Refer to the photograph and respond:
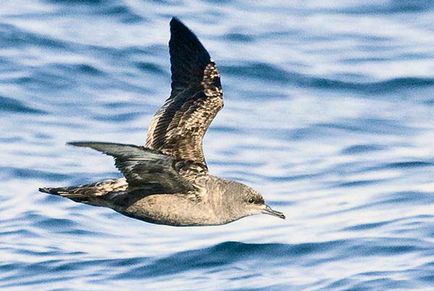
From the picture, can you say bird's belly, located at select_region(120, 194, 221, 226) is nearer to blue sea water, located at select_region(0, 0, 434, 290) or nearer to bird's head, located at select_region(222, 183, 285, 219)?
bird's head, located at select_region(222, 183, 285, 219)

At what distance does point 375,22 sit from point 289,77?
281 cm

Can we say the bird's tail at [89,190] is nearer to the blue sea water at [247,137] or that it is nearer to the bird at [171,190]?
the bird at [171,190]

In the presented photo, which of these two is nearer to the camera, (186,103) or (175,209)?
(175,209)

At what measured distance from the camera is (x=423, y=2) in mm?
21484

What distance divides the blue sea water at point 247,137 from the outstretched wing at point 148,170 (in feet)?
8.37

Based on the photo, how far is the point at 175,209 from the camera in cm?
1080

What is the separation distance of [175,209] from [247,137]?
6013mm

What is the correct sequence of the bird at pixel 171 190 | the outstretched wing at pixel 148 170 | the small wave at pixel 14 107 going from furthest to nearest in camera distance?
the small wave at pixel 14 107 < the bird at pixel 171 190 < the outstretched wing at pixel 148 170

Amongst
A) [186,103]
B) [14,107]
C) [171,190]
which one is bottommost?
[171,190]

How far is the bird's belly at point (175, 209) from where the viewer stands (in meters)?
10.8

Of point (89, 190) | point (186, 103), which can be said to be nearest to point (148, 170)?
point (89, 190)

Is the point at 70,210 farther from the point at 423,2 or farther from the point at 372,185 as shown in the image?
the point at 423,2

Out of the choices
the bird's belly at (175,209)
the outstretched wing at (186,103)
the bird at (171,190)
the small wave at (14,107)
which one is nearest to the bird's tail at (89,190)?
the bird at (171,190)

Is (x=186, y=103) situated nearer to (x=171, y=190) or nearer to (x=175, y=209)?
(x=171, y=190)
